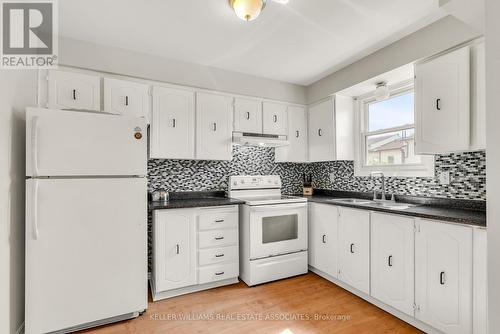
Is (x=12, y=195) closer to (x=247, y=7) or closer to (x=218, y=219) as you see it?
(x=218, y=219)

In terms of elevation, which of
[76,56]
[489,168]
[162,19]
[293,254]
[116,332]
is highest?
[162,19]

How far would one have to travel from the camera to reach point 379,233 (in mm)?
2178

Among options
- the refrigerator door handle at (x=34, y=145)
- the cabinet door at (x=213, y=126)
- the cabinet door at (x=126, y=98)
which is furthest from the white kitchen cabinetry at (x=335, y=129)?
the refrigerator door handle at (x=34, y=145)

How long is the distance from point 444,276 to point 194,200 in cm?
228

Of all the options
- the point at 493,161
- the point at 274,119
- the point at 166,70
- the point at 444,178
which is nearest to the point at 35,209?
the point at 166,70

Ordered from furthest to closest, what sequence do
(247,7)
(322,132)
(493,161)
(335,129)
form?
(322,132)
(335,129)
(247,7)
(493,161)

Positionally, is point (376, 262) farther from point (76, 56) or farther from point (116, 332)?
point (76, 56)

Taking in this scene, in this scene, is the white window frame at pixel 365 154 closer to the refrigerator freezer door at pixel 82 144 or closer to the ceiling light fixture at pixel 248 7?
the ceiling light fixture at pixel 248 7

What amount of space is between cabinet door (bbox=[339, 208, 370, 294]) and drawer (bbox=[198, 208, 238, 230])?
1126 millimetres

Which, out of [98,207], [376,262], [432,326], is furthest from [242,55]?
[432,326]

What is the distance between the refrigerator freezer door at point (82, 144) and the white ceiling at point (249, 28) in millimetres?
811

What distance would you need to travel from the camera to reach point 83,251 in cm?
189

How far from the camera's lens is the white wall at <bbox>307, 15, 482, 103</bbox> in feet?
6.26

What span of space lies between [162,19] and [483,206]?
2.96 metres
